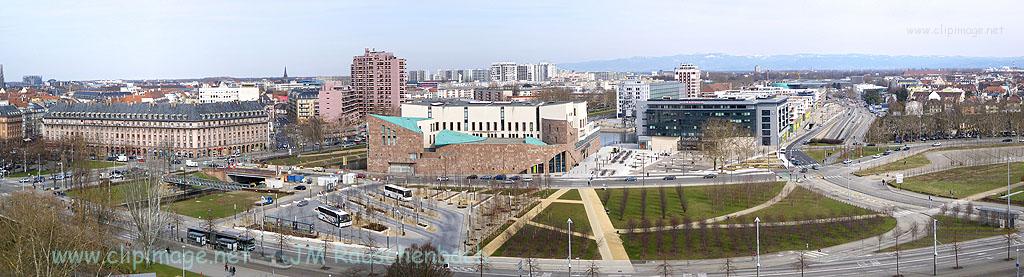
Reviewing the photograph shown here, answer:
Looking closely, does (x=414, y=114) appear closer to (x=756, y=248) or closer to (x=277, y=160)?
(x=277, y=160)

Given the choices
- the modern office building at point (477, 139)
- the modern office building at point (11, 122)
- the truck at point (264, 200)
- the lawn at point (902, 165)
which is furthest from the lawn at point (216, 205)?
the modern office building at point (11, 122)

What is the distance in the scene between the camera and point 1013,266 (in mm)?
27578

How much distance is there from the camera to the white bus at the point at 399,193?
4225cm

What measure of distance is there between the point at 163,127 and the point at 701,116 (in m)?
39.0

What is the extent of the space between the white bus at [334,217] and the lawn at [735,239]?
11.2 m

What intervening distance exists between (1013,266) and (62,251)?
27587 millimetres

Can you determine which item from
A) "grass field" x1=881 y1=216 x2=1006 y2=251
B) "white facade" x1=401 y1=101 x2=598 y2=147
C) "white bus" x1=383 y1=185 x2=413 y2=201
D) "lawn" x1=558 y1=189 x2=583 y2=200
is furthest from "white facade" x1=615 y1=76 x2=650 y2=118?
"grass field" x1=881 y1=216 x2=1006 y2=251

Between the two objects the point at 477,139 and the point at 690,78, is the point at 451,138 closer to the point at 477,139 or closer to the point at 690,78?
the point at 477,139

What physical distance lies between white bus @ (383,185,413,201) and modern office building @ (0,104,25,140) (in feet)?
141

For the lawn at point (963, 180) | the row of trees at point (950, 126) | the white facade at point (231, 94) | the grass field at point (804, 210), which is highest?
the white facade at point (231, 94)

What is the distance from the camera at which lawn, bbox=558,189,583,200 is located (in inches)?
1674

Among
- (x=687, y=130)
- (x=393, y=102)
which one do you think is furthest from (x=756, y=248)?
(x=393, y=102)

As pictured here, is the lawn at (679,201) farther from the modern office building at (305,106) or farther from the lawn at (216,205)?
the modern office building at (305,106)

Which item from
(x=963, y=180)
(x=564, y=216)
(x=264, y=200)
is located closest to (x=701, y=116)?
(x=963, y=180)
